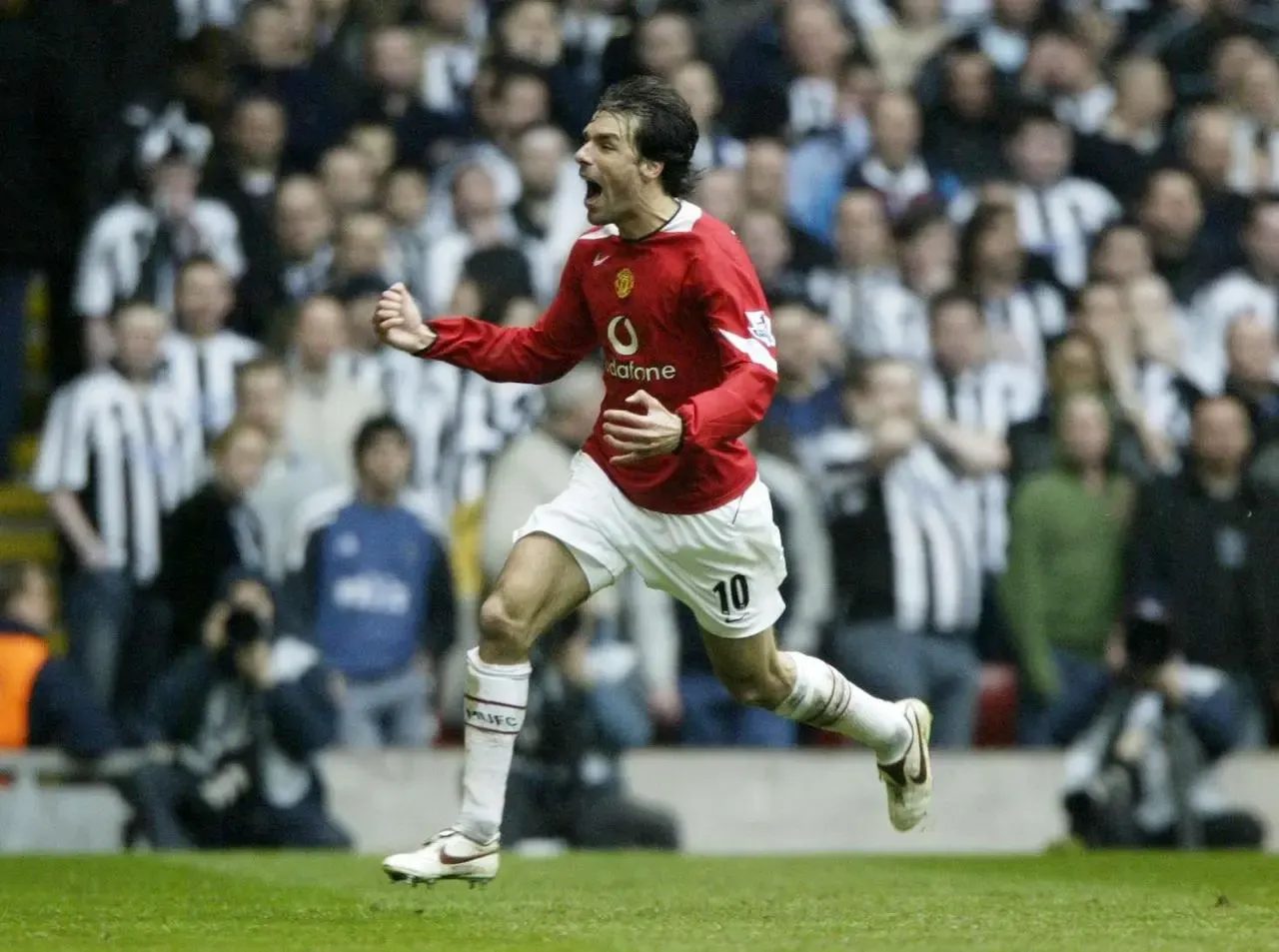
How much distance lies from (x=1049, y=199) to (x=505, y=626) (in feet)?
28.2

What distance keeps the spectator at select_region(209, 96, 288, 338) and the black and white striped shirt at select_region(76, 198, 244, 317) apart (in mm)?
221

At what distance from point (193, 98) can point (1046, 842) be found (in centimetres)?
643

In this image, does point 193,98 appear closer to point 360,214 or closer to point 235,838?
point 360,214

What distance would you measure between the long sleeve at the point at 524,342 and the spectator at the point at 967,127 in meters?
7.77

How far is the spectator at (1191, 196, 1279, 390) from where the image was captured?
14.5 metres

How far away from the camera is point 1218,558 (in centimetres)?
1288

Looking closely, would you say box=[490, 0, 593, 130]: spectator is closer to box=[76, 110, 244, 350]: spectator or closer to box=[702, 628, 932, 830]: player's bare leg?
box=[76, 110, 244, 350]: spectator

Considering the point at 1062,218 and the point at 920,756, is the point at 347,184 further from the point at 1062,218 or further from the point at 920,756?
the point at 920,756

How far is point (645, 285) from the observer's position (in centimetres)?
744

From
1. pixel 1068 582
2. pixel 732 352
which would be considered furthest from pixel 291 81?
Result: pixel 732 352

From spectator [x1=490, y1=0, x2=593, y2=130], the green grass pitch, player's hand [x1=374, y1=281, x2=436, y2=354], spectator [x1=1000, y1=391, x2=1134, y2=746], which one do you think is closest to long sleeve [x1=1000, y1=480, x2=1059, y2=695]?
spectator [x1=1000, y1=391, x2=1134, y2=746]

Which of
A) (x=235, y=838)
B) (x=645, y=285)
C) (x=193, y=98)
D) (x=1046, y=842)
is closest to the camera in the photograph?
(x=645, y=285)

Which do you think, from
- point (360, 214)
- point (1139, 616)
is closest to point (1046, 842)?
point (1139, 616)

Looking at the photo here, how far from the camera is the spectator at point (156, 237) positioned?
517 inches
